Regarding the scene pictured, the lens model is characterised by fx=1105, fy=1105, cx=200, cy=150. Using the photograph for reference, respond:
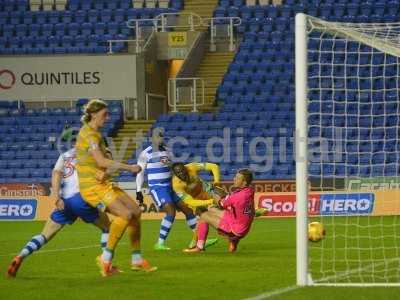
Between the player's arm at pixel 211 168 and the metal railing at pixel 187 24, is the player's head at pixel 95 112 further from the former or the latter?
the metal railing at pixel 187 24

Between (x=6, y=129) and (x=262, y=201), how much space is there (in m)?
9.44

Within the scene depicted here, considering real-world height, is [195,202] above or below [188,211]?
above

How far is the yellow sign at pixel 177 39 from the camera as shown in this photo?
33.1m

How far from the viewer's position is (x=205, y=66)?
3344 cm

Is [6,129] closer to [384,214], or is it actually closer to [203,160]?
[203,160]

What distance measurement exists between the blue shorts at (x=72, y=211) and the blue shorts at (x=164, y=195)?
423cm

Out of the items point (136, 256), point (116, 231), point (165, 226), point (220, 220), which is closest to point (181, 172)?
point (165, 226)

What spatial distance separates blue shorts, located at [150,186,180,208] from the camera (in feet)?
54.2

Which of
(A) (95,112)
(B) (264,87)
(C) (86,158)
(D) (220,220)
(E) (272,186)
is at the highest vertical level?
(A) (95,112)

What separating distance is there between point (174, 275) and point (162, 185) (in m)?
4.49

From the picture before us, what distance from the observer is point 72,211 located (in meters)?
12.3

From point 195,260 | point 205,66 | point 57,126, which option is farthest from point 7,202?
point 195,260

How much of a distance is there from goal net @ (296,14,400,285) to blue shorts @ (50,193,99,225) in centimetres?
260

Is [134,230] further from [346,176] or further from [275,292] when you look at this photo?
[346,176]
